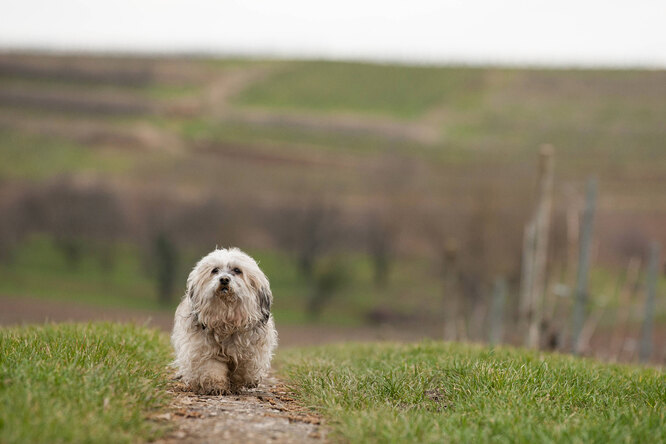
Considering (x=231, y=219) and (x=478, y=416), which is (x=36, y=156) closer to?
(x=231, y=219)

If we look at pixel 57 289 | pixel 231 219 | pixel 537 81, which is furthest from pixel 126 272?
pixel 537 81

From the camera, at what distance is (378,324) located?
5016 centimetres

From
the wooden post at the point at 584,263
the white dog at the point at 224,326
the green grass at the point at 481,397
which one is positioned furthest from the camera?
the wooden post at the point at 584,263

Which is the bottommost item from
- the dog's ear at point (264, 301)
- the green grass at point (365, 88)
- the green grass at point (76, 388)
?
the green grass at point (76, 388)

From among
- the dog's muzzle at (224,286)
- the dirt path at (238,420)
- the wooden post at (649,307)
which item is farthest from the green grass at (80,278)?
the dirt path at (238,420)

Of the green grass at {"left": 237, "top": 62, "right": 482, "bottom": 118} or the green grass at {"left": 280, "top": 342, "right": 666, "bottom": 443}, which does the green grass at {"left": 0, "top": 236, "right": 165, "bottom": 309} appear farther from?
the green grass at {"left": 280, "top": 342, "right": 666, "bottom": 443}

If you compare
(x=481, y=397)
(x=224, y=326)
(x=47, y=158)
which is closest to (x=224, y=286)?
(x=224, y=326)

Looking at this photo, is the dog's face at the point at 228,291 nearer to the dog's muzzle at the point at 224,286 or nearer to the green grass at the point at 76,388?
the dog's muzzle at the point at 224,286

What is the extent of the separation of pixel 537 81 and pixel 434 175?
29.6m

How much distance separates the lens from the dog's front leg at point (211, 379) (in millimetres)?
8164

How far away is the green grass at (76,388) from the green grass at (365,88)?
77.8 m

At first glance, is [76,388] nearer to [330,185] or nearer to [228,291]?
[228,291]

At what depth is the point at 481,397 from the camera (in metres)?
7.30

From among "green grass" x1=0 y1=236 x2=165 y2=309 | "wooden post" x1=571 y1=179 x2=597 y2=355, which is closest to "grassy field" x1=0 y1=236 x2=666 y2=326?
"green grass" x1=0 y1=236 x2=165 y2=309
